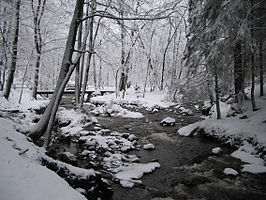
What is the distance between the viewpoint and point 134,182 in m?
5.16

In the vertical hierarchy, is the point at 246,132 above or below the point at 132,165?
above

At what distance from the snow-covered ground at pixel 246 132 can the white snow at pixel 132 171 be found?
9.42 feet

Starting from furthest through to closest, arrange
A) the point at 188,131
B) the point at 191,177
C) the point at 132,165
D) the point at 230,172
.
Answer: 1. the point at 188,131
2. the point at 132,165
3. the point at 230,172
4. the point at 191,177

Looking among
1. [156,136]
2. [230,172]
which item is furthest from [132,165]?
[156,136]

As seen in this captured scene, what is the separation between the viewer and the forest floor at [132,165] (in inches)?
99.9

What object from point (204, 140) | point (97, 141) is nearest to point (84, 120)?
point (97, 141)

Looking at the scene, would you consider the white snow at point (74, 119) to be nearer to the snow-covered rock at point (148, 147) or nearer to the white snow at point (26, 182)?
the snow-covered rock at point (148, 147)

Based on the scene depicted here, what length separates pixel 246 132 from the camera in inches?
303

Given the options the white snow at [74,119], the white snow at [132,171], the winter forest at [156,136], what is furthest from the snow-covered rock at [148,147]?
the white snow at [74,119]

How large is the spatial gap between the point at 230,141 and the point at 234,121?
4.13 feet

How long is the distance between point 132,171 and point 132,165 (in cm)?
44

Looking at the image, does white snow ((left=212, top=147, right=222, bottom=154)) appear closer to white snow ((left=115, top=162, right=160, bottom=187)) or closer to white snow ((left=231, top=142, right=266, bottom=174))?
white snow ((left=231, top=142, right=266, bottom=174))

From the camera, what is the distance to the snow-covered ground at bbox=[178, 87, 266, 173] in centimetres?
644

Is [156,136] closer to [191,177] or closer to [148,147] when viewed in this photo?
[148,147]
